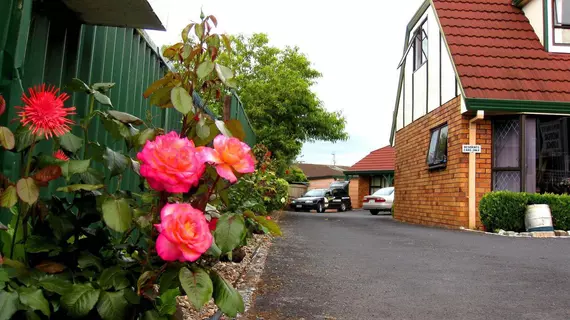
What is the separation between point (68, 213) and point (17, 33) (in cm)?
59

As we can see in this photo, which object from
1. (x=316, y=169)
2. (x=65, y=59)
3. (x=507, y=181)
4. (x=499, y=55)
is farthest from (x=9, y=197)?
(x=316, y=169)

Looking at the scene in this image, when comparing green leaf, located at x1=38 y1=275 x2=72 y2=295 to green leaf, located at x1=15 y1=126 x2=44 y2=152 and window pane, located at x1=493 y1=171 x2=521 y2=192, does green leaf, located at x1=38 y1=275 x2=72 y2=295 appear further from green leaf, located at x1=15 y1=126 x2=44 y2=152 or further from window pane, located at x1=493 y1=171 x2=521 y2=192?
window pane, located at x1=493 y1=171 x2=521 y2=192

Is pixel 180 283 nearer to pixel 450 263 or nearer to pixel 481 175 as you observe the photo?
pixel 450 263

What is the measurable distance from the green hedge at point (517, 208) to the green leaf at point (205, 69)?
9.23 metres

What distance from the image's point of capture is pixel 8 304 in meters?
1.20

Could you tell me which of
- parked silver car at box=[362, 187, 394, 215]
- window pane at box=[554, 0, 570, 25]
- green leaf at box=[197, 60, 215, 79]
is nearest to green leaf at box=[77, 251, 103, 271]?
green leaf at box=[197, 60, 215, 79]

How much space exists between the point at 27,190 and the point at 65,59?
139 cm

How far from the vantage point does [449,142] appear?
11.3m

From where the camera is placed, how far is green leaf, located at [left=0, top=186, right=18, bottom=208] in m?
1.27

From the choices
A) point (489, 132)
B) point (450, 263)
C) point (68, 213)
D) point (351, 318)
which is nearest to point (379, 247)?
point (450, 263)

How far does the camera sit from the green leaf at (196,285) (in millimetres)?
1264

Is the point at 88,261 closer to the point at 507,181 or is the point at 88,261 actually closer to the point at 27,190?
the point at 27,190

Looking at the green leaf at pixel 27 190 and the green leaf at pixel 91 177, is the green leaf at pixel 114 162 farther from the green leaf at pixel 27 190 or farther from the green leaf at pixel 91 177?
the green leaf at pixel 27 190

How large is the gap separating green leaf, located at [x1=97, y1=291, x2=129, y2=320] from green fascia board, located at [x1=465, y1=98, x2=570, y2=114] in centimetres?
987
